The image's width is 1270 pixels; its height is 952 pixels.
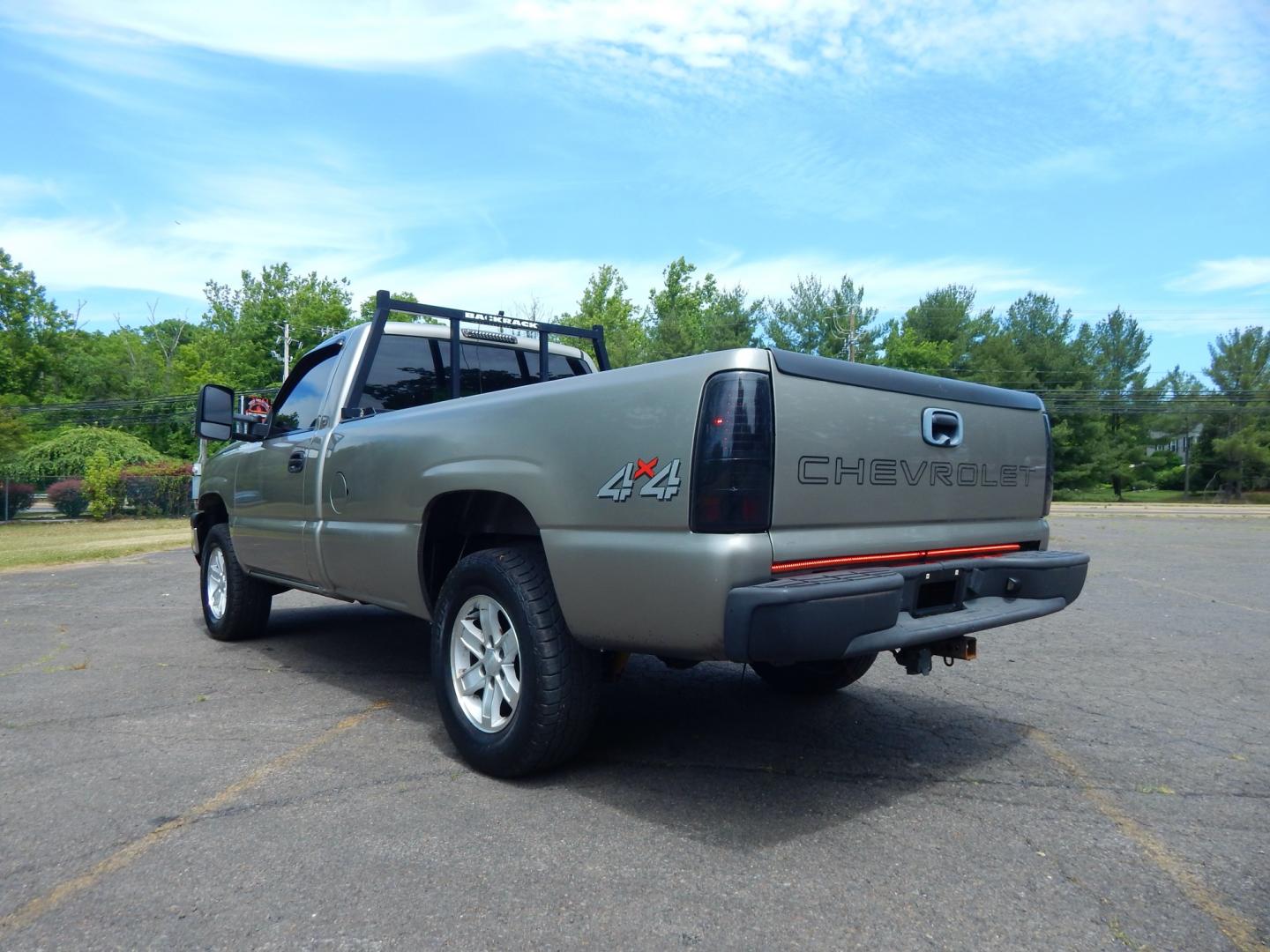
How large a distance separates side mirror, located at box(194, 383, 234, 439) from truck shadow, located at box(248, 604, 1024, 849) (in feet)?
5.03

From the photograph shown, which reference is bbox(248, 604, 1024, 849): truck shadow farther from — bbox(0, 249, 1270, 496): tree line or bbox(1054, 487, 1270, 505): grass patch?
bbox(1054, 487, 1270, 505): grass patch

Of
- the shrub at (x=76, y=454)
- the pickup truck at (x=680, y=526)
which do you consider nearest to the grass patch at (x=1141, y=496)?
the shrub at (x=76, y=454)

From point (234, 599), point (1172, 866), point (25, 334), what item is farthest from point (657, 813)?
point (25, 334)

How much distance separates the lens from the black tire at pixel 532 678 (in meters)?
3.43

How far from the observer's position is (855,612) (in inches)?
116

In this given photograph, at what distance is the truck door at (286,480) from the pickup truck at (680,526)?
7.3 inches

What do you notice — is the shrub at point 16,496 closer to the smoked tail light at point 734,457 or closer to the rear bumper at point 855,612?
the smoked tail light at point 734,457

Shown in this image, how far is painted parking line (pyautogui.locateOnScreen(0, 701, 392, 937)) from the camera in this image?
2607 mm

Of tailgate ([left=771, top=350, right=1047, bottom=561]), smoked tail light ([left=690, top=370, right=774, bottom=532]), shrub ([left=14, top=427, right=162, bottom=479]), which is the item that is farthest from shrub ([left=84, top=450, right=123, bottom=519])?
smoked tail light ([left=690, top=370, right=774, bottom=532])

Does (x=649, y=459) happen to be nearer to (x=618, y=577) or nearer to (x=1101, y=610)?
(x=618, y=577)

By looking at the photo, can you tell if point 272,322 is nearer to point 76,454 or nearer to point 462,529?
point 76,454

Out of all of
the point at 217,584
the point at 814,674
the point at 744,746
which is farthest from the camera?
the point at 217,584

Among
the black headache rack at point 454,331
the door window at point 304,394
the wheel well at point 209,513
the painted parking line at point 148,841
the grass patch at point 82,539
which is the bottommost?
the grass patch at point 82,539

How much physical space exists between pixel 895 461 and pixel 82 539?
71.9 ft
